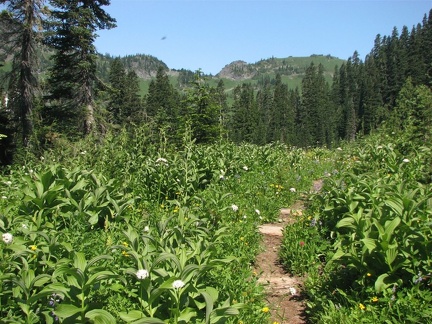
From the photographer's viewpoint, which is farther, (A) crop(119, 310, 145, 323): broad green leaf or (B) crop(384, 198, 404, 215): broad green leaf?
(B) crop(384, 198, 404, 215): broad green leaf

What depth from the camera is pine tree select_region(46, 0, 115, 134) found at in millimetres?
19109

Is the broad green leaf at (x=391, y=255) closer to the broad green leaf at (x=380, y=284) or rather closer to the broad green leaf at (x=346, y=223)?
the broad green leaf at (x=380, y=284)

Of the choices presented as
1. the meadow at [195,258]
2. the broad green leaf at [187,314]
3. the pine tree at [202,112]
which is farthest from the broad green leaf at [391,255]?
the pine tree at [202,112]

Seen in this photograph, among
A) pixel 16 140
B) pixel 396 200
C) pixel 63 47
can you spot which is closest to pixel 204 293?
pixel 396 200

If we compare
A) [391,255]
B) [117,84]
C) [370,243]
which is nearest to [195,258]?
[370,243]

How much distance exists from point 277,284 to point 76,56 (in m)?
19.6

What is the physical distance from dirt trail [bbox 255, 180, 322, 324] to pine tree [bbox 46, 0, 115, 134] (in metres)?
15.3

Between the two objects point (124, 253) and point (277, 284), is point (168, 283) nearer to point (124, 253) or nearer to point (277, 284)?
point (124, 253)

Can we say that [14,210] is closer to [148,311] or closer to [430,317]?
[148,311]

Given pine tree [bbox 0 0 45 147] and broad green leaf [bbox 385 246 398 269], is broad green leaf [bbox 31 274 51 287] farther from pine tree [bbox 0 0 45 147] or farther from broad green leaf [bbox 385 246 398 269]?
pine tree [bbox 0 0 45 147]

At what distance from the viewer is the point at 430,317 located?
2738 mm

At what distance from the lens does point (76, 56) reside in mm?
20234

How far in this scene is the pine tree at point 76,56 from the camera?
19.1m

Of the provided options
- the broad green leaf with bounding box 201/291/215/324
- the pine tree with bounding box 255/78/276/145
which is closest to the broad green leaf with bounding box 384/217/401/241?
the broad green leaf with bounding box 201/291/215/324
